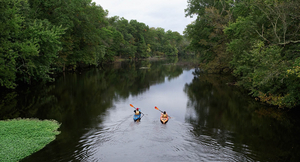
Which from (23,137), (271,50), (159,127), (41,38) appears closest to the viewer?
(23,137)

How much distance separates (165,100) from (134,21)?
3402 inches

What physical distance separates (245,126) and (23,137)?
14.4m

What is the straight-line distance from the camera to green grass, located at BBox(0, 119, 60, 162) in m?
10.5

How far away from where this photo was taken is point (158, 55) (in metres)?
126

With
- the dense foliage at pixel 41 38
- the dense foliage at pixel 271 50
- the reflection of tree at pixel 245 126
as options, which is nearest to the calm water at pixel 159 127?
the reflection of tree at pixel 245 126

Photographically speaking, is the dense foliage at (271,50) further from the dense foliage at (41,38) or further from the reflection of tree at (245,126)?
the dense foliage at (41,38)

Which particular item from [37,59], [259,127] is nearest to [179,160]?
[259,127]

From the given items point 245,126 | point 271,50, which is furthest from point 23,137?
point 271,50

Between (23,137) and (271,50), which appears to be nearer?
(23,137)

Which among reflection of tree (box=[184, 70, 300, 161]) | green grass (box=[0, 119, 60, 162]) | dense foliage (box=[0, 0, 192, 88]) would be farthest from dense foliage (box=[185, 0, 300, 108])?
dense foliage (box=[0, 0, 192, 88])

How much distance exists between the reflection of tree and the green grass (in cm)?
911

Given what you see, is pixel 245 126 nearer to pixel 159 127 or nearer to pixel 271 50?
pixel 159 127

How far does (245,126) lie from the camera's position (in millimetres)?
16047

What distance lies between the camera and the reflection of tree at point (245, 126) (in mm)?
12156
